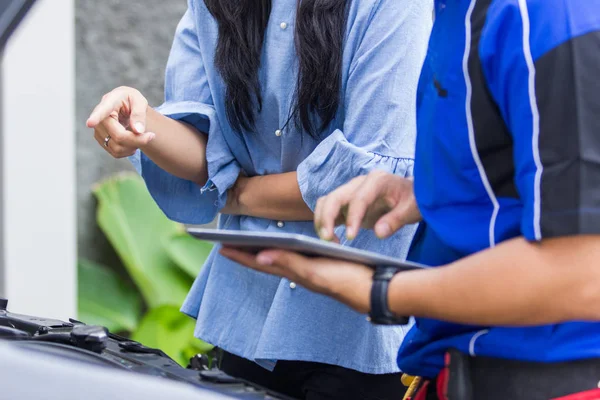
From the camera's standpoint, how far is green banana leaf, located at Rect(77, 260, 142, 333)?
404cm

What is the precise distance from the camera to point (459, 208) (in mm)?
1156

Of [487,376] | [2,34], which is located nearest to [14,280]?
[2,34]

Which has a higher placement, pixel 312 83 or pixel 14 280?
pixel 312 83

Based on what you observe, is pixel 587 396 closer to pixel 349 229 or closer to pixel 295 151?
pixel 349 229

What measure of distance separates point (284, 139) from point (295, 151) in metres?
0.04

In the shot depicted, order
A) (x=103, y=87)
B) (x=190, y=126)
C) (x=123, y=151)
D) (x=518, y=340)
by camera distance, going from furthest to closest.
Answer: (x=103, y=87)
(x=190, y=126)
(x=123, y=151)
(x=518, y=340)

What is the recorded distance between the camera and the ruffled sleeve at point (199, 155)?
1842mm

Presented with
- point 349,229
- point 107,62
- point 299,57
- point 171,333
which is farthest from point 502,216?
point 107,62

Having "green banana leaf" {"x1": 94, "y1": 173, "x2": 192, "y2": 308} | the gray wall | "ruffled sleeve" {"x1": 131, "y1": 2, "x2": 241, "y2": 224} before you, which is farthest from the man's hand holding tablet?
the gray wall

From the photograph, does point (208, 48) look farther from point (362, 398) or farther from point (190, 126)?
point (362, 398)

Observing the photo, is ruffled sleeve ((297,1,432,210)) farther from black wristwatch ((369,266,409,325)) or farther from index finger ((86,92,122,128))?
black wristwatch ((369,266,409,325))

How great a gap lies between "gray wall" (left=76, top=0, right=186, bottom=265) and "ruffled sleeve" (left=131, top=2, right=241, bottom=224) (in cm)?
231

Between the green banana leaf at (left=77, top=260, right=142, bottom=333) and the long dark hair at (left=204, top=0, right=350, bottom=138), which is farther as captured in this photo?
the green banana leaf at (left=77, top=260, right=142, bottom=333)

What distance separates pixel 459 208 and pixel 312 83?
0.62 metres
